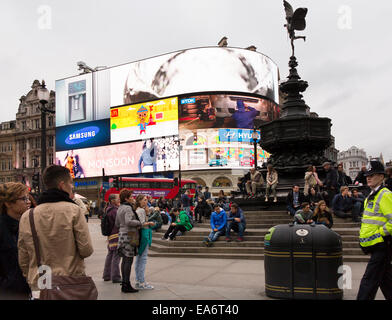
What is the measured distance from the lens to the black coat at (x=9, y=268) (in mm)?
3303

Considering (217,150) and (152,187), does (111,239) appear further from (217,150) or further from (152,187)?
(217,150)

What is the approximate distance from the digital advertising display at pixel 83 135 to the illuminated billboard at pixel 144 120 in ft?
5.69

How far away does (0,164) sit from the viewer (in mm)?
79125

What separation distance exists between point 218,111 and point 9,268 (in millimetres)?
49671

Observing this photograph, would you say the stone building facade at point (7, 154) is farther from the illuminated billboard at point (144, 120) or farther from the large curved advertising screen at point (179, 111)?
the illuminated billboard at point (144, 120)

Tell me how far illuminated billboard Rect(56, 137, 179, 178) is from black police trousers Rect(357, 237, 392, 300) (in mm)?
48813

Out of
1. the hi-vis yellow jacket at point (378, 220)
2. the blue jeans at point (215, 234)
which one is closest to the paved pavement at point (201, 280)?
the blue jeans at point (215, 234)

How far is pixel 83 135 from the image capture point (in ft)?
209

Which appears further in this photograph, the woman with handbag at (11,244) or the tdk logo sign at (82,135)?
the tdk logo sign at (82,135)

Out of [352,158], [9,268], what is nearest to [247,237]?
[9,268]

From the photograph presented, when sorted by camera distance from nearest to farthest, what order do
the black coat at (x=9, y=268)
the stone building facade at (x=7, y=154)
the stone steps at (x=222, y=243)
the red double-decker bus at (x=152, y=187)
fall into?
the black coat at (x=9, y=268), the stone steps at (x=222, y=243), the red double-decker bus at (x=152, y=187), the stone building facade at (x=7, y=154)
